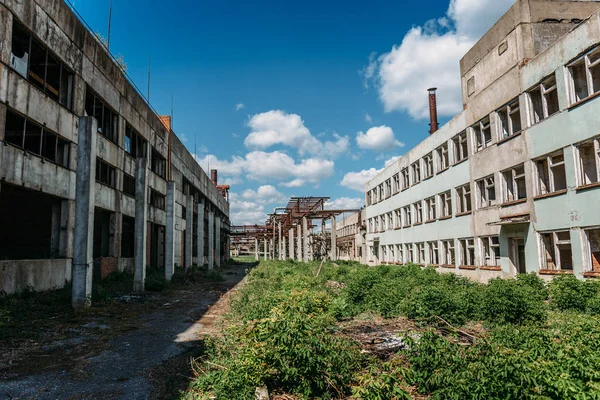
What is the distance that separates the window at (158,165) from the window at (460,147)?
63.1 feet

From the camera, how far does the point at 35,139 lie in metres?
15.3

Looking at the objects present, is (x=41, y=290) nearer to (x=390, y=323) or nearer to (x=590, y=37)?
(x=390, y=323)

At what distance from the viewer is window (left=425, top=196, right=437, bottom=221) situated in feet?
90.1

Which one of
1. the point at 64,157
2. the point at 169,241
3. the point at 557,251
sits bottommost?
the point at 557,251

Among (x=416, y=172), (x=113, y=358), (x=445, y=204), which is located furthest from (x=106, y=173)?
(x=416, y=172)

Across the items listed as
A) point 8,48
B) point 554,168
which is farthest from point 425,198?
point 8,48

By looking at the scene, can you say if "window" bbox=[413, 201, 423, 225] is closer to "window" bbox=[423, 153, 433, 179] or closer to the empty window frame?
"window" bbox=[423, 153, 433, 179]

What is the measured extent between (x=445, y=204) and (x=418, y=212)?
15.1 feet

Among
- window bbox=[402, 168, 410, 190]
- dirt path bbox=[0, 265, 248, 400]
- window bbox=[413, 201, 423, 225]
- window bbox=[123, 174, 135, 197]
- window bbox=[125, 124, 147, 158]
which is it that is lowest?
dirt path bbox=[0, 265, 248, 400]

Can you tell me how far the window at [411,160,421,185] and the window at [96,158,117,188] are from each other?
65.9 ft

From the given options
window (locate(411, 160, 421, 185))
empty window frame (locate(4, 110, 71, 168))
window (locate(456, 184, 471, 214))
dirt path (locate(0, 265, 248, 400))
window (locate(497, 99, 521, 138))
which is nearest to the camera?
dirt path (locate(0, 265, 248, 400))

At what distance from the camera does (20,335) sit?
30.2ft

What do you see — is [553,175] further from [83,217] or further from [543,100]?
[83,217]

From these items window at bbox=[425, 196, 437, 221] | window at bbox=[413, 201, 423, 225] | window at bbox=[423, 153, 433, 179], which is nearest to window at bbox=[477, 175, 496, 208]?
window at bbox=[425, 196, 437, 221]
